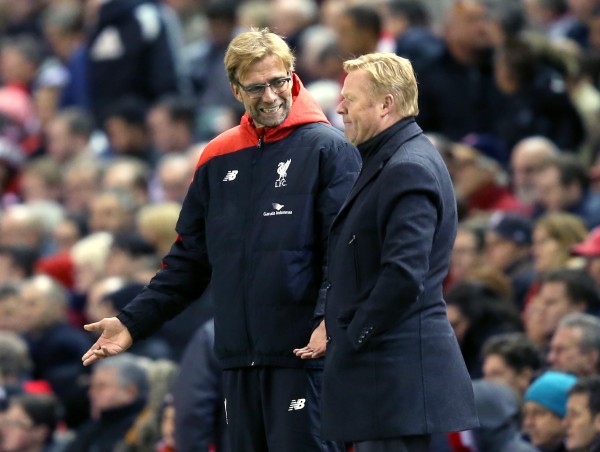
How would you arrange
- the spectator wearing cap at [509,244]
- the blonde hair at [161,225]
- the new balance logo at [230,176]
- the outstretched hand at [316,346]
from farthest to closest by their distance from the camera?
1. the blonde hair at [161,225]
2. the spectator wearing cap at [509,244]
3. the new balance logo at [230,176]
4. the outstretched hand at [316,346]

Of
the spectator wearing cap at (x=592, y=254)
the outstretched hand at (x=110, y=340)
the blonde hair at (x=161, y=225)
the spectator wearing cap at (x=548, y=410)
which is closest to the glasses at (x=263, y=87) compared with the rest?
the outstretched hand at (x=110, y=340)

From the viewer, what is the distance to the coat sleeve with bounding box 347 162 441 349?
497cm

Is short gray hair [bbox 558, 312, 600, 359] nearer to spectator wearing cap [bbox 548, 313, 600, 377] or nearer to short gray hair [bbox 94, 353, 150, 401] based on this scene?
spectator wearing cap [bbox 548, 313, 600, 377]

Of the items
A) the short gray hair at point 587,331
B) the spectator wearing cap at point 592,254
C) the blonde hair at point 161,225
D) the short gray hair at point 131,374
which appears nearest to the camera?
the short gray hair at point 587,331

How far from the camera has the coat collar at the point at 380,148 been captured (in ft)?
17.1

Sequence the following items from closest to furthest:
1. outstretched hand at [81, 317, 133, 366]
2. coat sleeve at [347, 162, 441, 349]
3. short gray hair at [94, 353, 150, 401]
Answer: coat sleeve at [347, 162, 441, 349], outstretched hand at [81, 317, 133, 366], short gray hair at [94, 353, 150, 401]

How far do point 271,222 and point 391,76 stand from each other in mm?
731

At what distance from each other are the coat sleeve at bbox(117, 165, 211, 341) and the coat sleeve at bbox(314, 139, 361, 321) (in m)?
0.55

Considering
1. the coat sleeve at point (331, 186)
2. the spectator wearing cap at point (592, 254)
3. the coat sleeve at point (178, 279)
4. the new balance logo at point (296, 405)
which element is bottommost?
the spectator wearing cap at point (592, 254)

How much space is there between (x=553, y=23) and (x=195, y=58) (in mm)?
3804

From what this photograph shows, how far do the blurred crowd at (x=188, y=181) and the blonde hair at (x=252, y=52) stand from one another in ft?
7.42

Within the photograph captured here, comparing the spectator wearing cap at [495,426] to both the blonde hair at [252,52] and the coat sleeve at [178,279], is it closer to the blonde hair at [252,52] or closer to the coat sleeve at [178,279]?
the coat sleeve at [178,279]

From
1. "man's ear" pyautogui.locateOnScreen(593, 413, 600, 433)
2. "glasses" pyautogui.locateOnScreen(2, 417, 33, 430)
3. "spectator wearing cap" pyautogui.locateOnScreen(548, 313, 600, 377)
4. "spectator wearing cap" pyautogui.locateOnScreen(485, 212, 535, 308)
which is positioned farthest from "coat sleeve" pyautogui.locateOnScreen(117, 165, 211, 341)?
"spectator wearing cap" pyautogui.locateOnScreen(485, 212, 535, 308)

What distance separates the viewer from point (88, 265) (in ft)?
38.3
